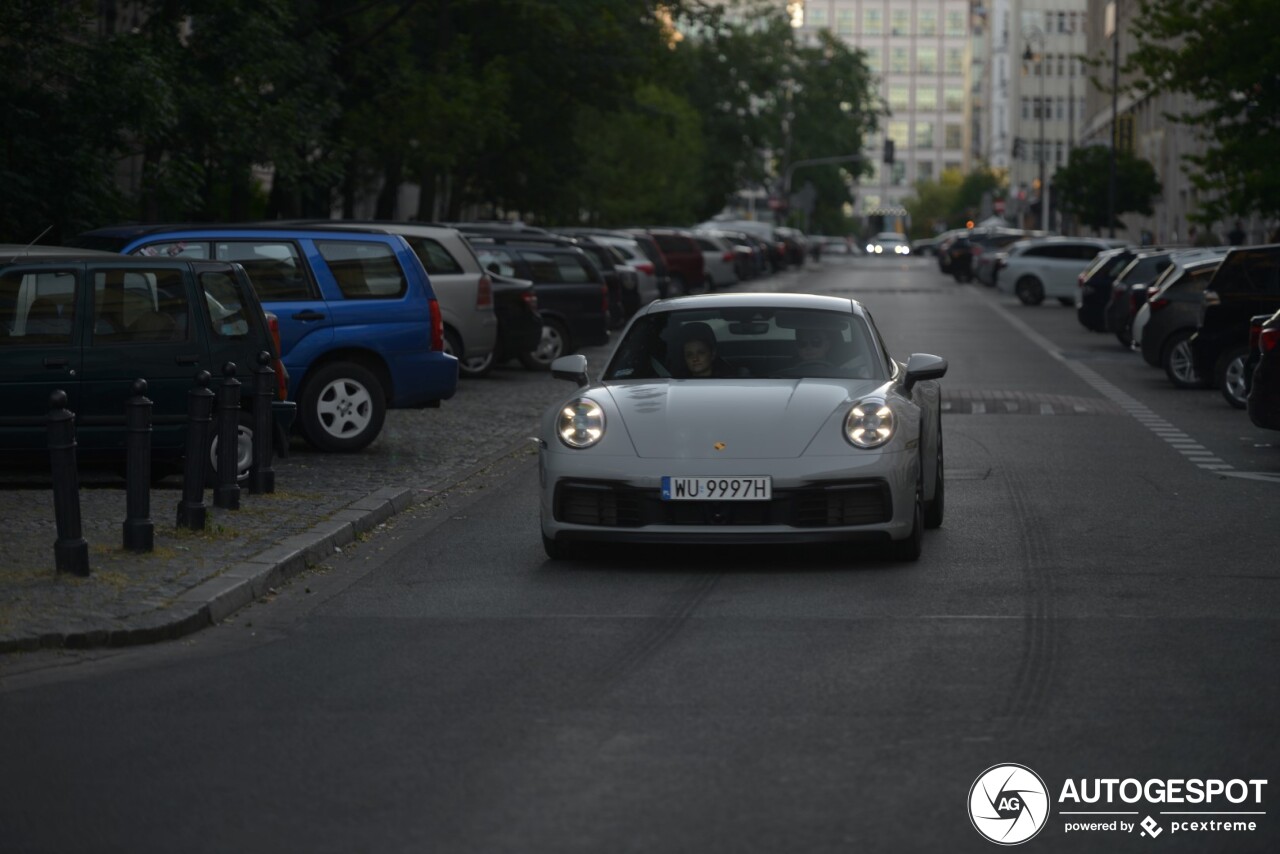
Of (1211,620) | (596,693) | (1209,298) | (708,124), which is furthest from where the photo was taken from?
(708,124)

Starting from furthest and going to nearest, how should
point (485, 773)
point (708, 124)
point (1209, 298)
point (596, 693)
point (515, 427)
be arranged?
point (708, 124) → point (1209, 298) → point (515, 427) → point (596, 693) → point (485, 773)

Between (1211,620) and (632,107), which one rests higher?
(632,107)

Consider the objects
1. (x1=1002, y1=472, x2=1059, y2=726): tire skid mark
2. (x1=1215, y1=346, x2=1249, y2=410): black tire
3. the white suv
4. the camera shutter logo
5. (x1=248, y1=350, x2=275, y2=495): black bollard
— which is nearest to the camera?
the camera shutter logo

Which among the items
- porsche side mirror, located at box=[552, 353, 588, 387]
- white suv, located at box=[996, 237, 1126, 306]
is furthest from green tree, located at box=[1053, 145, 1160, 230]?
porsche side mirror, located at box=[552, 353, 588, 387]

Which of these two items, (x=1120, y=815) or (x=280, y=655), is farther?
(x=280, y=655)

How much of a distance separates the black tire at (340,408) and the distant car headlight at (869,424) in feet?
21.7

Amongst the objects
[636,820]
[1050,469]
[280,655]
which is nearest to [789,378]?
[280,655]

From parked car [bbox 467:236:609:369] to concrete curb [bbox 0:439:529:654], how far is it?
1441 centimetres

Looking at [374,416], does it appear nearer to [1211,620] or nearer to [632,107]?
[1211,620]

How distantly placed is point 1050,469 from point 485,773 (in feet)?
33.5

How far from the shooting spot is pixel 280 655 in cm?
856

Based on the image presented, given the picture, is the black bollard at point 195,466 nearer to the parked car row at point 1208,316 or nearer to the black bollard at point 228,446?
the black bollard at point 228,446

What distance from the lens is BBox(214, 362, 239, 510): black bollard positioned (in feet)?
40.5

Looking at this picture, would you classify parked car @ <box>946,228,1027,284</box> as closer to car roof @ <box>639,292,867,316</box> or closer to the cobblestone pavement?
the cobblestone pavement
